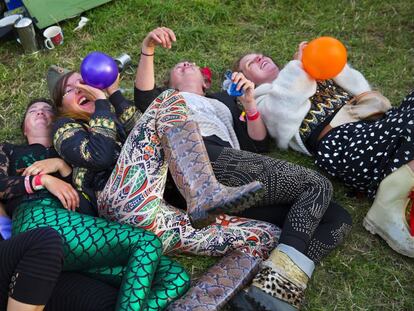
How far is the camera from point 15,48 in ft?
13.5

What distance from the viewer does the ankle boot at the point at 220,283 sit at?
89.2 inches

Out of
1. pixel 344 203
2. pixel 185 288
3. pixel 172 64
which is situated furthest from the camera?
pixel 172 64

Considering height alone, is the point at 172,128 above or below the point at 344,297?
above

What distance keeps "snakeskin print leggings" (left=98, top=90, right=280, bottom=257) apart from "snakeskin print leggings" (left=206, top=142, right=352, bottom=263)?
0.44ft

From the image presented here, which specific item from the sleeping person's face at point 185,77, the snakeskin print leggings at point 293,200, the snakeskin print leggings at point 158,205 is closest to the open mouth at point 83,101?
the snakeskin print leggings at point 158,205

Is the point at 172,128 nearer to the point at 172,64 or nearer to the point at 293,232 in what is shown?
the point at 293,232

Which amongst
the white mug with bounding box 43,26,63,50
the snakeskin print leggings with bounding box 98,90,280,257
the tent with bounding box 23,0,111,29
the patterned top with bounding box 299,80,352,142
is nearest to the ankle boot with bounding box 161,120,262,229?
the snakeskin print leggings with bounding box 98,90,280,257

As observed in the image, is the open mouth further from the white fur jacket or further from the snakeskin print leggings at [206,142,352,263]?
the white fur jacket

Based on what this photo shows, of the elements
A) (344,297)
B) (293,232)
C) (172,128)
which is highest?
(172,128)

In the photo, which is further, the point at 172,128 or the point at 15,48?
the point at 15,48

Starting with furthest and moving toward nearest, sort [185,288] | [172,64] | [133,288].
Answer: [172,64], [185,288], [133,288]

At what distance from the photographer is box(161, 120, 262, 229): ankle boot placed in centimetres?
219

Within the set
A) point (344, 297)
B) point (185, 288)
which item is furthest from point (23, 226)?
point (344, 297)

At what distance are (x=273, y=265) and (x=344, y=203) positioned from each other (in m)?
0.75
